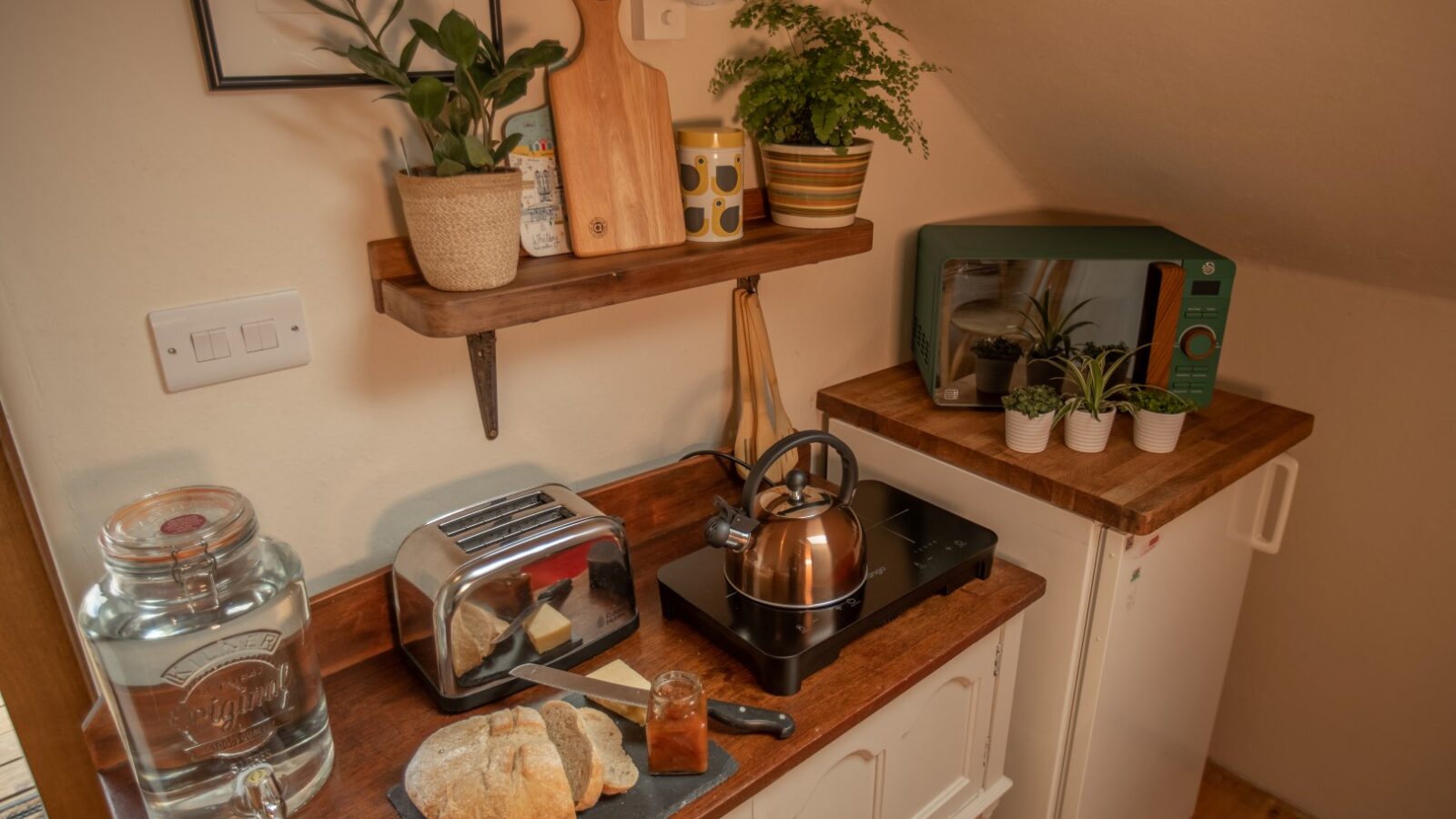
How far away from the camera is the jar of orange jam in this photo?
0.97 m

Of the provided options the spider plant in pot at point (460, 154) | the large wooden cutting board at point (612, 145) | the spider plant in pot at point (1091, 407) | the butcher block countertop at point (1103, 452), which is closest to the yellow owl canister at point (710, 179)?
the large wooden cutting board at point (612, 145)

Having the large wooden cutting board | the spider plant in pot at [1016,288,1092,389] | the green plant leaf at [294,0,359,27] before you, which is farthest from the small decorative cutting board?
the spider plant in pot at [1016,288,1092,389]

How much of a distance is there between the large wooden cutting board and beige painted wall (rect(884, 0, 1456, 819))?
0.55 metres

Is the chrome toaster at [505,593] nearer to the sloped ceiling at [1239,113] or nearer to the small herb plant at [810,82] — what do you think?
the small herb plant at [810,82]

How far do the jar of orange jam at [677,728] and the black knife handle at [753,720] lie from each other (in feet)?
0.17

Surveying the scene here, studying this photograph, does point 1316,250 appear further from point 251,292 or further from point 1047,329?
point 251,292

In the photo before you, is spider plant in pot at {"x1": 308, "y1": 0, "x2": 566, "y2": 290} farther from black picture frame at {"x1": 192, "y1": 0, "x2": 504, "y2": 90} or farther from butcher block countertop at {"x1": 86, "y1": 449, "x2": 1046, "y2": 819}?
butcher block countertop at {"x1": 86, "y1": 449, "x2": 1046, "y2": 819}

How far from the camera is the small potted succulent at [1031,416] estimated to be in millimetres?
1416

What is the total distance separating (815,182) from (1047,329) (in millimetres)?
508

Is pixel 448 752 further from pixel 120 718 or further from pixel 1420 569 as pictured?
pixel 1420 569

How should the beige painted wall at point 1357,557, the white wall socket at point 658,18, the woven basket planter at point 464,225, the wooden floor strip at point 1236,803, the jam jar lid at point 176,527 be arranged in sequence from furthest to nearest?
1. the wooden floor strip at point 1236,803
2. the beige painted wall at point 1357,557
3. the white wall socket at point 658,18
4. the woven basket planter at point 464,225
5. the jam jar lid at point 176,527

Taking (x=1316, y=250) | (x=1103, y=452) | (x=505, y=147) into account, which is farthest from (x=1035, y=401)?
(x=505, y=147)

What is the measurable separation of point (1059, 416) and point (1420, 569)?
0.87m

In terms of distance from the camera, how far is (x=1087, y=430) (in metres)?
1.43
